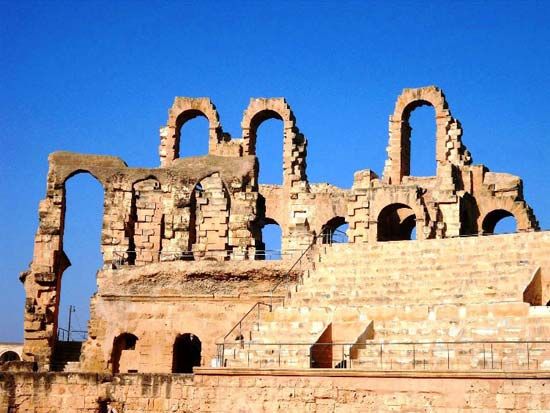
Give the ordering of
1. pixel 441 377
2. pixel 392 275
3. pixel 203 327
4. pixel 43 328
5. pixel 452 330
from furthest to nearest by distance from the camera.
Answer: pixel 43 328, pixel 203 327, pixel 392 275, pixel 452 330, pixel 441 377

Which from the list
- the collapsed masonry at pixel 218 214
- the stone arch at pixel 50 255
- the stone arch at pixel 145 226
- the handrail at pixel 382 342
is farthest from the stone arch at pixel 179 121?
the handrail at pixel 382 342

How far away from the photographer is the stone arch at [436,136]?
129 ft

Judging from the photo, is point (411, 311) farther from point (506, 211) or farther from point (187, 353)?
point (506, 211)

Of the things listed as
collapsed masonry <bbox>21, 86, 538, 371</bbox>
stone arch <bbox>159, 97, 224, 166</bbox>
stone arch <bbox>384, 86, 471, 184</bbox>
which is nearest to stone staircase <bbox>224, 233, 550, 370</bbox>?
collapsed masonry <bbox>21, 86, 538, 371</bbox>

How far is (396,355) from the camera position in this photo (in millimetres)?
22938

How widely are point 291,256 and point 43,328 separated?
8.41 m

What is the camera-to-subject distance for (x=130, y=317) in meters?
30.8

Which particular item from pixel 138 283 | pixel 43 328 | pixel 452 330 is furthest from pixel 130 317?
pixel 452 330

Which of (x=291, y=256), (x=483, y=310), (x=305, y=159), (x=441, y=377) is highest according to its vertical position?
(x=305, y=159)

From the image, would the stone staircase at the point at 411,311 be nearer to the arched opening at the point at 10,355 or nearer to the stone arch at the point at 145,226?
the stone arch at the point at 145,226

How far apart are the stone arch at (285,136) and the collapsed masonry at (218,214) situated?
0.13ft

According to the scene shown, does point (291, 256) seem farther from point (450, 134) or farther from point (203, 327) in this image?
point (450, 134)

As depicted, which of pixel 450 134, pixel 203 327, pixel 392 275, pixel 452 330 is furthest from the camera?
pixel 450 134

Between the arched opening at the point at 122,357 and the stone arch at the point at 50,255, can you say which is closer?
the arched opening at the point at 122,357
